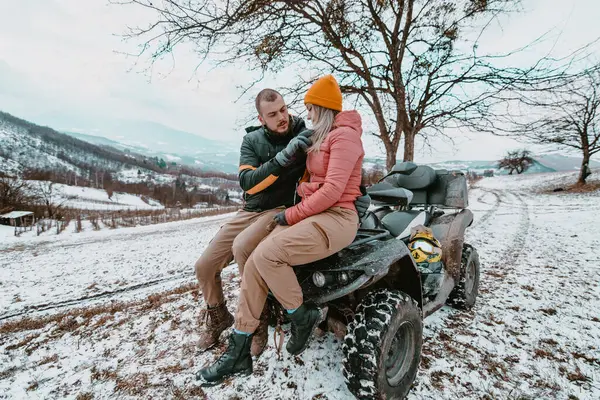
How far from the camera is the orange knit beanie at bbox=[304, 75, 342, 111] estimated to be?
7.40ft

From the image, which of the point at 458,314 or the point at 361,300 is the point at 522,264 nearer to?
the point at 458,314

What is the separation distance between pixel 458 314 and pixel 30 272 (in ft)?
33.9

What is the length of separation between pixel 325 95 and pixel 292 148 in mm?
481

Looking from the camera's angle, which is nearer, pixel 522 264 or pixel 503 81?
pixel 522 264

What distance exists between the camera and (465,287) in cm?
343

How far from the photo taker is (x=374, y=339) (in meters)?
1.90

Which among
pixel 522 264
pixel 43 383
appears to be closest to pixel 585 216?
pixel 522 264

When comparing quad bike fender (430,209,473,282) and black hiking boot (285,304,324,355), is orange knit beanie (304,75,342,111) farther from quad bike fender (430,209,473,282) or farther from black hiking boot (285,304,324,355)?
quad bike fender (430,209,473,282)

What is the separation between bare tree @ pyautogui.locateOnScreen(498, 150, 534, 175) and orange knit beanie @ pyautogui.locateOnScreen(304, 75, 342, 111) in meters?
66.6

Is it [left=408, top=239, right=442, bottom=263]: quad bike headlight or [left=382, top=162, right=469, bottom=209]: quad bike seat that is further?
[left=382, top=162, right=469, bottom=209]: quad bike seat

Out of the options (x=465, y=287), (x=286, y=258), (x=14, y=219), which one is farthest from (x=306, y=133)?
(x=14, y=219)

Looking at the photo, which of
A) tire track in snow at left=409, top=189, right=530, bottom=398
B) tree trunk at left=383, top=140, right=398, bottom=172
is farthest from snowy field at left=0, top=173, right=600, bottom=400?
tree trunk at left=383, top=140, right=398, bottom=172

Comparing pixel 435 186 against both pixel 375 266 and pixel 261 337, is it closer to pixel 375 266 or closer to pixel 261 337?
pixel 375 266

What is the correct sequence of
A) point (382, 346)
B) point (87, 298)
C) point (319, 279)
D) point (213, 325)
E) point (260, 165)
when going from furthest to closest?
point (87, 298), point (213, 325), point (260, 165), point (319, 279), point (382, 346)
